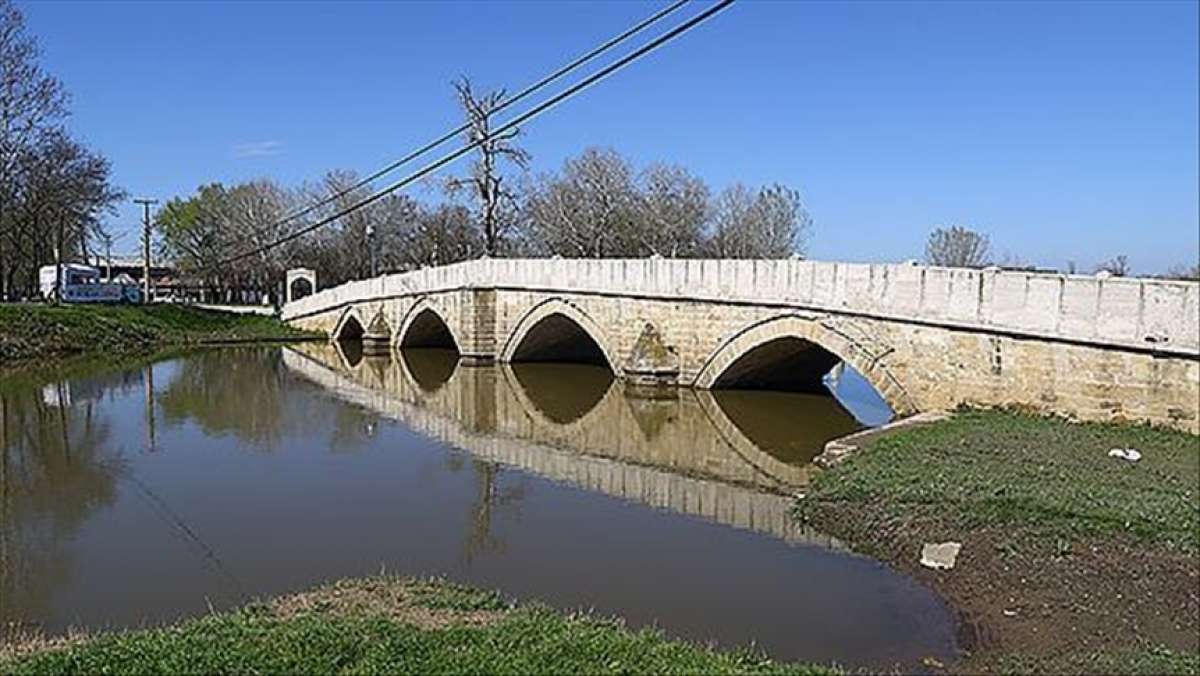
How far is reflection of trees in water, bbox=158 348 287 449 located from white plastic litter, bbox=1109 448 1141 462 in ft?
33.8

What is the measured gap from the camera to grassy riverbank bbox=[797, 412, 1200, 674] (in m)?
5.69

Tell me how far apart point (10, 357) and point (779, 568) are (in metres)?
23.0

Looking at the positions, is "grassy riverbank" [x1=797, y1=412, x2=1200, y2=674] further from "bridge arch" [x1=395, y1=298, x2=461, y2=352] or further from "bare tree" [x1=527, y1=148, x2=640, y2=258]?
"bare tree" [x1=527, y1=148, x2=640, y2=258]

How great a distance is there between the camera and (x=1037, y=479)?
8.16 meters

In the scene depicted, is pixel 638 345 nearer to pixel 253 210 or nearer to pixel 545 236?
pixel 545 236

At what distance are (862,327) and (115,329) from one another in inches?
919

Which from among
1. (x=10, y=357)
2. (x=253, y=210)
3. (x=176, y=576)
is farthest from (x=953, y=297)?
(x=253, y=210)

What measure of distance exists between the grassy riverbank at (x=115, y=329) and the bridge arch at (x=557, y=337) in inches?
460

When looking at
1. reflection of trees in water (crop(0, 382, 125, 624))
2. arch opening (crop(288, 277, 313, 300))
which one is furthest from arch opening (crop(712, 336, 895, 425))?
arch opening (crop(288, 277, 313, 300))

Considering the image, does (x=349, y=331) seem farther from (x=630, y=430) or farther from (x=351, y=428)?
(x=630, y=430)

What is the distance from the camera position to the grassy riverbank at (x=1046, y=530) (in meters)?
5.69

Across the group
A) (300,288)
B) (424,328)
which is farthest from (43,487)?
(300,288)

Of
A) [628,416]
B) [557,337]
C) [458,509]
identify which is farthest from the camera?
[557,337]

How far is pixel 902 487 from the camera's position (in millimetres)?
8742
